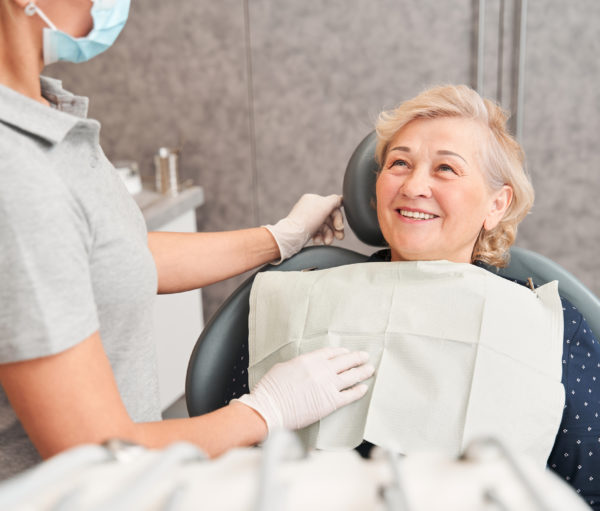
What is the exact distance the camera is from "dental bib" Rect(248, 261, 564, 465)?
3.52 feet

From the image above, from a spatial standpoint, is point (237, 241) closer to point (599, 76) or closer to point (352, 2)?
point (352, 2)

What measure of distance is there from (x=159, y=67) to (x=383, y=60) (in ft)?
3.07

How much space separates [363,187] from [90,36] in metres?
0.69

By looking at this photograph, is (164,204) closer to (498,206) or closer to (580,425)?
(498,206)

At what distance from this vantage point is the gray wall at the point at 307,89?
2.42m

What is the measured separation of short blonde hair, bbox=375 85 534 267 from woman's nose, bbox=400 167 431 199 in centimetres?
13

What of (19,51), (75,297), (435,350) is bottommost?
(435,350)

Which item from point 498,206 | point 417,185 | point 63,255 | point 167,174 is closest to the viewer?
point 63,255

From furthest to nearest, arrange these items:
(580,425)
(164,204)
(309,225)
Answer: (164,204) < (309,225) < (580,425)

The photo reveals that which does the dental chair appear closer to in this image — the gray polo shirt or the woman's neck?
the gray polo shirt

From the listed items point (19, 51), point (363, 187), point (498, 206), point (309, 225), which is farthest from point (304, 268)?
point (19, 51)

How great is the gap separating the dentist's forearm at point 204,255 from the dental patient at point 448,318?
79 mm

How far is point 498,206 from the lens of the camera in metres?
1.36

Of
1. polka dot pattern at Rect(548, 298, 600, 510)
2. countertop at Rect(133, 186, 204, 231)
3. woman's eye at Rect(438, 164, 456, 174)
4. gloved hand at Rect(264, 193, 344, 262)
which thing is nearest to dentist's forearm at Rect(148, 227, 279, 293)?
gloved hand at Rect(264, 193, 344, 262)
